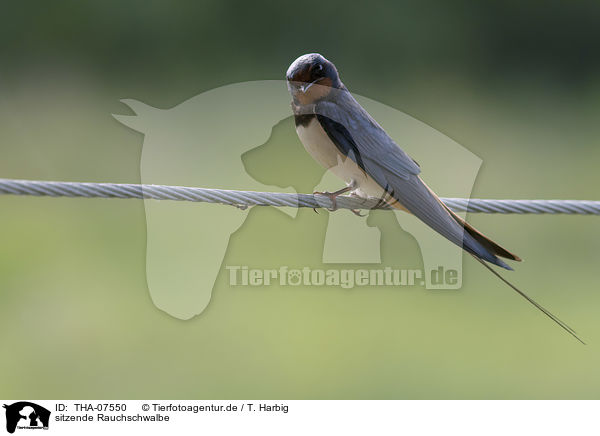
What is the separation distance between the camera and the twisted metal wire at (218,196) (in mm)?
1712

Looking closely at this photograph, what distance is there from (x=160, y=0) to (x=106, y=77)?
96 centimetres

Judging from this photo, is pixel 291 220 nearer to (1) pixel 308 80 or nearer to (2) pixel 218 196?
(1) pixel 308 80

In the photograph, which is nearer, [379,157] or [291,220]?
[379,157]

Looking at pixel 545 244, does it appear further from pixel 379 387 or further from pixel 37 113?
pixel 37 113

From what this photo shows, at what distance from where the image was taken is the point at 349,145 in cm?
231

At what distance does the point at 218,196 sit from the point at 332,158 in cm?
63

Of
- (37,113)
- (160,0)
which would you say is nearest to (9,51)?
(37,113)
